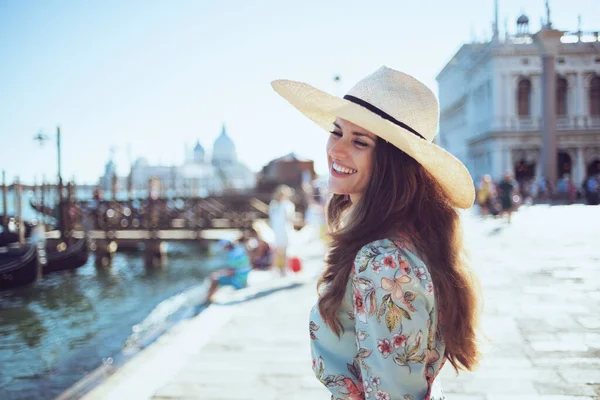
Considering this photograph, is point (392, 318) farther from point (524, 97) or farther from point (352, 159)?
point (524, 97)

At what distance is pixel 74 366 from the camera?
6.51m

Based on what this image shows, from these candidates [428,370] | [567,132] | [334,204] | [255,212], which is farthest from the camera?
[567,132]

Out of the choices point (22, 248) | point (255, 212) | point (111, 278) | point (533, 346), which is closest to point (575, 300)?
Answer: point (533, 346)

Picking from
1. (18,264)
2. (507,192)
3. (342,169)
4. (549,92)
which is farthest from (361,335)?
(549,92)

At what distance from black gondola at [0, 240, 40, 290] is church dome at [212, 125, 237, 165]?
408ft

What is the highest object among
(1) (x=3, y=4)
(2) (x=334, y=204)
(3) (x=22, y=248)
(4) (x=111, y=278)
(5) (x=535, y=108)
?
(5) (x=535, y=108)

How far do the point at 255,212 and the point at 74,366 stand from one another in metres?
17.8

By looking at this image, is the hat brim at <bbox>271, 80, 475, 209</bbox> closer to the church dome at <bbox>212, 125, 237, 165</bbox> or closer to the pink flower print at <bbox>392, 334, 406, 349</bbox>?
→ the pink flower print at <bbox>392, 334, 406, 349</bbox>

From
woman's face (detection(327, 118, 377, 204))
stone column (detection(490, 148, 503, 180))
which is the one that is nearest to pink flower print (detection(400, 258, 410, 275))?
woman's face (detection(327, 118, 377, 204))

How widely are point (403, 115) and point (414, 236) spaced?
12.1 inches

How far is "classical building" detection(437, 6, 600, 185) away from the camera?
97.9 feet

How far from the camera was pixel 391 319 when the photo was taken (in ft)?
3.80

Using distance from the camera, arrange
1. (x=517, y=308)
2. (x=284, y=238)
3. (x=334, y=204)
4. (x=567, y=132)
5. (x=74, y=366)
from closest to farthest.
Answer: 1. (x=334, y=204)
2. (x=517, y=308)
3. (x=74, y=366)
4. (x=284, y=238)
5. (x=567, y=132)

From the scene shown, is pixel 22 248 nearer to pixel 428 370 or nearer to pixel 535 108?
pixel 428 370
